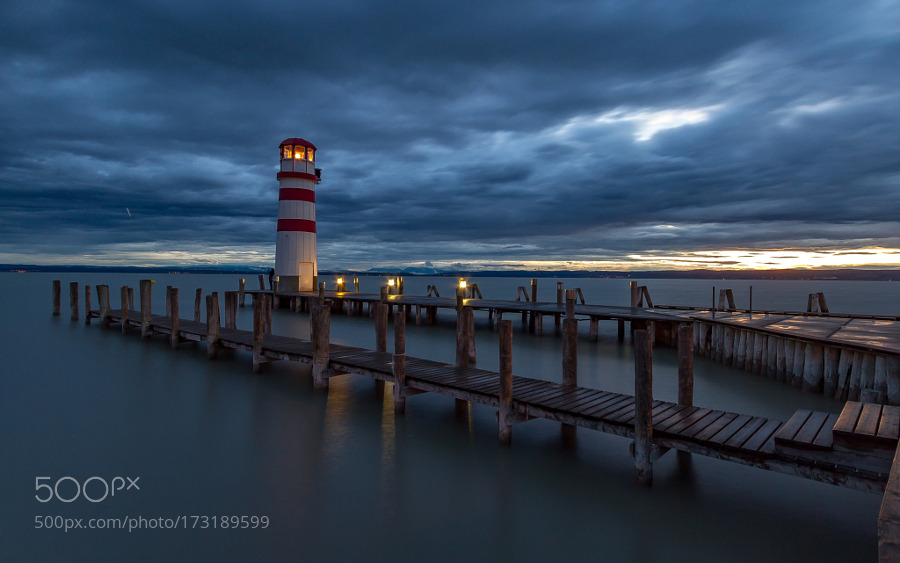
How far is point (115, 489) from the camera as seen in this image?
7207 millimetres

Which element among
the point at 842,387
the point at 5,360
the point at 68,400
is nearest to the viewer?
the point at 842,387

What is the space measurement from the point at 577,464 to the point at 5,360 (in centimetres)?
2034

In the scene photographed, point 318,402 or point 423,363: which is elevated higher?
point 423,363

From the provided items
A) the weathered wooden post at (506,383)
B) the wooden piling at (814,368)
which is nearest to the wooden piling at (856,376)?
the wooden piling at (814,368)

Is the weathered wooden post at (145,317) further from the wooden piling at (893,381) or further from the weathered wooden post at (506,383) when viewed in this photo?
the wooden piling at (893,381)

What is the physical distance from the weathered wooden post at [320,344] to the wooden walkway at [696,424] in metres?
0.50

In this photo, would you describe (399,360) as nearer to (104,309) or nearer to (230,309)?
(230,309)

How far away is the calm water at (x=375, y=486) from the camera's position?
19.1 ft

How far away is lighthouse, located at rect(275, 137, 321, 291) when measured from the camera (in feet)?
102

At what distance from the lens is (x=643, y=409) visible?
663 cm

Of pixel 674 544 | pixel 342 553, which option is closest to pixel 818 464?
pixel 674 544

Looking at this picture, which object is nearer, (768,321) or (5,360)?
(768,321)

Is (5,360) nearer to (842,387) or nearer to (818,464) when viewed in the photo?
(818,464)

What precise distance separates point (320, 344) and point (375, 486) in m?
5.14
